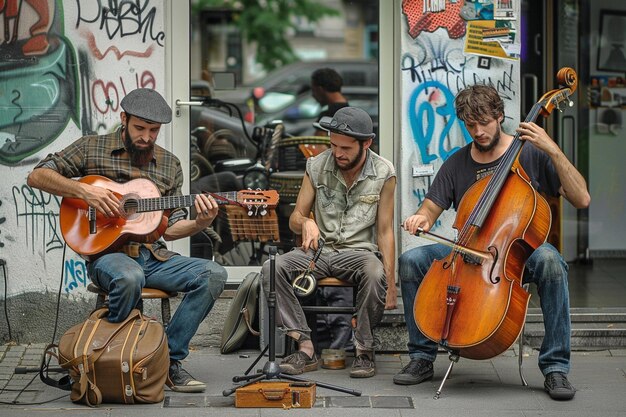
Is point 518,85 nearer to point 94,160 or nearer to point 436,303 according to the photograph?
point 436,303

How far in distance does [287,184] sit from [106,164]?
1822 mm

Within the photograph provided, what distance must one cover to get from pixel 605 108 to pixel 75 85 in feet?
14.3

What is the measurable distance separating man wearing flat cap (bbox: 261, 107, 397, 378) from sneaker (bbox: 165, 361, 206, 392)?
0.49 metres

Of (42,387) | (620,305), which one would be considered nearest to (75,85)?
(42,387)

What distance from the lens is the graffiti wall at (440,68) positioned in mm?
7211

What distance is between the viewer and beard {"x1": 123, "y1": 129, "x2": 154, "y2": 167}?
6234 millimetres

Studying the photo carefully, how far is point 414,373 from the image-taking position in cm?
622

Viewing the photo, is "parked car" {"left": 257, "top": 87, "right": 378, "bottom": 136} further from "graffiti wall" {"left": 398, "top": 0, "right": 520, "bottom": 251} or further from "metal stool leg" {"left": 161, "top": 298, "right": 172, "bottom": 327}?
"metal stool leg" {"left": 161, "top": 298, "right": 172, "bottom": 327}

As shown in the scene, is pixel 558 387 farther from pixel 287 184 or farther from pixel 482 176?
pixel 287 184

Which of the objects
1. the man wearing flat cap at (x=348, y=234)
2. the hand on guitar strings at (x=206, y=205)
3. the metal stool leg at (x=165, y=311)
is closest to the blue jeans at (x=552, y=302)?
the man wearing flat cap at (x=348, y=234)

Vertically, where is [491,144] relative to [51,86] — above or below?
below

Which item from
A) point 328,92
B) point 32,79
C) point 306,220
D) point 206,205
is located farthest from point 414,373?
point 32,79


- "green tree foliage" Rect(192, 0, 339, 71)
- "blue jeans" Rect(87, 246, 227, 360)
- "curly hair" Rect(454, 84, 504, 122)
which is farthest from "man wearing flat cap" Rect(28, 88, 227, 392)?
"green tree foliage" Rect(192, 0, 339, 71)

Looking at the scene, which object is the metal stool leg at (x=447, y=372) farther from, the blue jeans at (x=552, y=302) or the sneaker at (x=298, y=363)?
the sneaker at (x=298, y=363)
